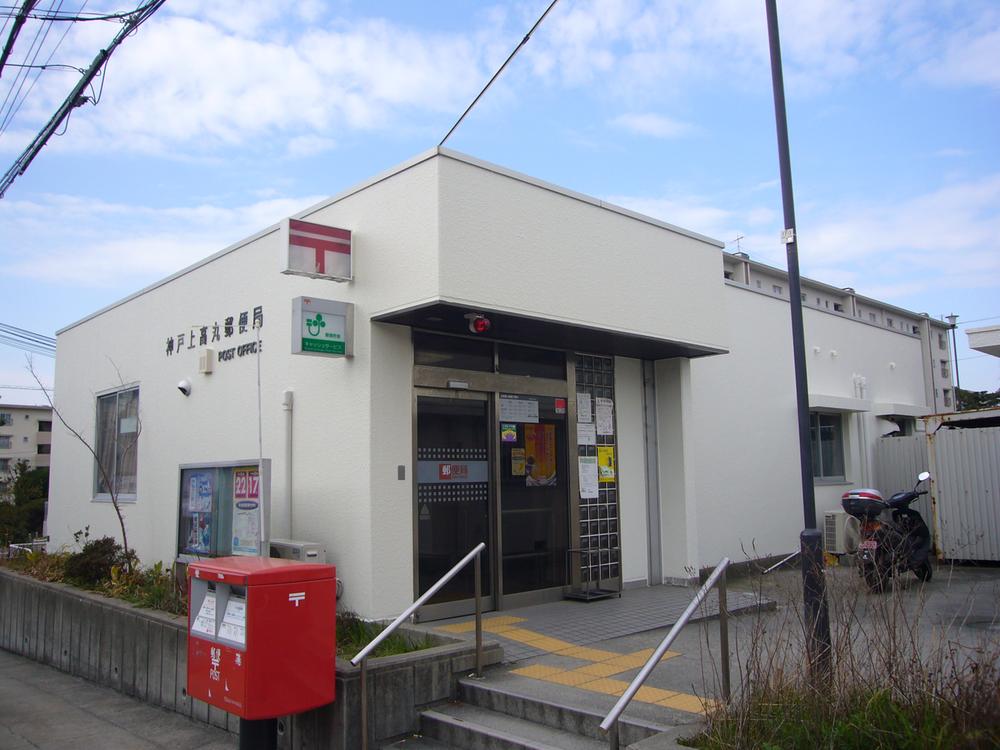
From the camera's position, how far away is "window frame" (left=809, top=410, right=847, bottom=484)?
14805 mm

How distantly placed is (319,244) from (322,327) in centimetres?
84

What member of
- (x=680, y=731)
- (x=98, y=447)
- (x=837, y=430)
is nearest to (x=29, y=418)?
(x=98, y=447)

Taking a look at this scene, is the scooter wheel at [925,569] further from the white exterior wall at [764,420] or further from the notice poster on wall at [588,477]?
the notice poster on wall at [588,477]

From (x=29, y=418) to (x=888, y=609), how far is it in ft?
280

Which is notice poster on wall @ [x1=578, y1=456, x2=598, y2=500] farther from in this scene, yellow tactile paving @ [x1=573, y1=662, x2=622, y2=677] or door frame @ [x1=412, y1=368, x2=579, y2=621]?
yellow tactile paving @ [x1=573, y1=662, x2=622, y2=677]

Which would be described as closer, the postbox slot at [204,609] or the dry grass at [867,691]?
the dry grass at [867,691]

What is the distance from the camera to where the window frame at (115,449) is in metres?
12.8

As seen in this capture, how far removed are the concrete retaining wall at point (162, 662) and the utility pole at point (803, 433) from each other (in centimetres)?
273

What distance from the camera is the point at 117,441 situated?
13.5 m

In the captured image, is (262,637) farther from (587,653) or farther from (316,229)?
(316,229)

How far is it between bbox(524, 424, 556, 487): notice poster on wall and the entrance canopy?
3.25 ft

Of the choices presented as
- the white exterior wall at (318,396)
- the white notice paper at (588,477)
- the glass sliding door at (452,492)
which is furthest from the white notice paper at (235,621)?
the white notice paper at (588,477)

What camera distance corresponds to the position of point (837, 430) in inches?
612

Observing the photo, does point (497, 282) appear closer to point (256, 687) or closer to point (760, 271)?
point (256, 687)
